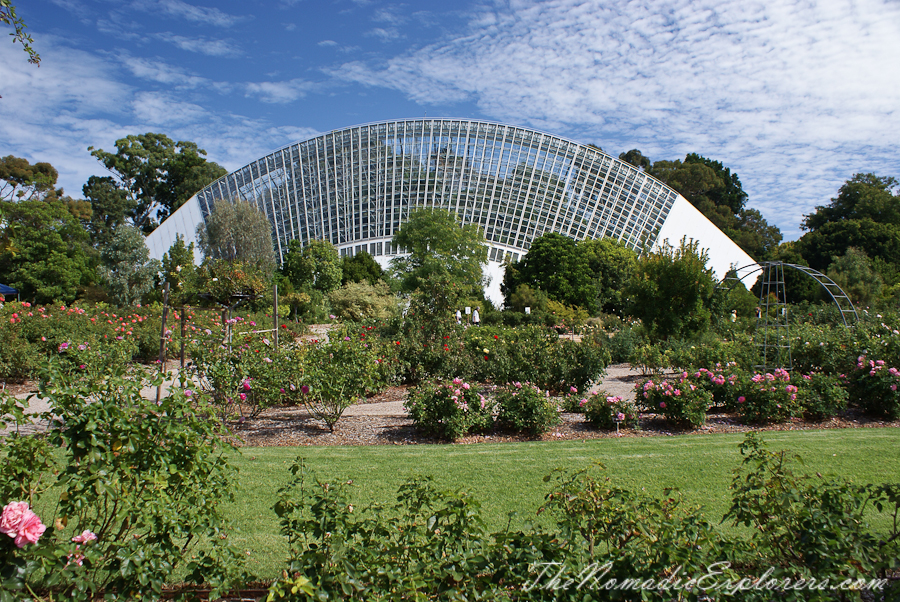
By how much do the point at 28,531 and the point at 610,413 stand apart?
577cm

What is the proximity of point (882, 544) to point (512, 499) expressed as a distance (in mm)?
2302

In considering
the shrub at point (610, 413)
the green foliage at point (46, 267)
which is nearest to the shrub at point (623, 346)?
the shrub at point (610, 413)

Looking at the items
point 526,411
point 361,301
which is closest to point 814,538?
point 526,411

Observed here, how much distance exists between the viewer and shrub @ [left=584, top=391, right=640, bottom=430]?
20.9 feet

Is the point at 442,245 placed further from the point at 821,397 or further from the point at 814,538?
the point at 814,538

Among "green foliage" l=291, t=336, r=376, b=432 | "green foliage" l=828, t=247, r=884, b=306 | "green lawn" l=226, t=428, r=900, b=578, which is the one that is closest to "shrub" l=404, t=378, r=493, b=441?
"green lawn" l=226, t=428, r=900, b=578

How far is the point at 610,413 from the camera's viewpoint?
636 cm

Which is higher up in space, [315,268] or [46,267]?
[315,268]

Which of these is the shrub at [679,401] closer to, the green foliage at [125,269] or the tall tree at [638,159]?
the green foliage at [125,269]

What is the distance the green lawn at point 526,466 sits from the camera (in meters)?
3.80

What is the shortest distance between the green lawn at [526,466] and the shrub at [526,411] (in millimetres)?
377

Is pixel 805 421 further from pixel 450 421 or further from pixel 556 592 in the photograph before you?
pixel 556 592

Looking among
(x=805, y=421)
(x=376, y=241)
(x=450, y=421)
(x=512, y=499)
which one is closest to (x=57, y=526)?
(x=512, y=499)

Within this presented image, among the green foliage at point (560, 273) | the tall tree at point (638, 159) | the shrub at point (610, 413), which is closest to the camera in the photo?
the shrub at point (610, 413)
